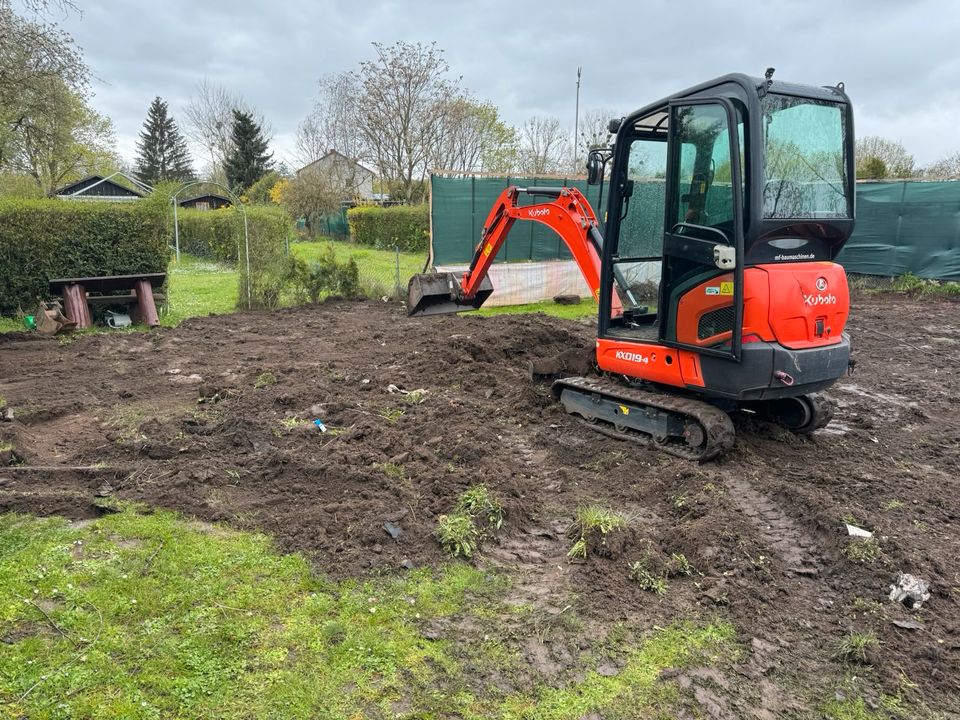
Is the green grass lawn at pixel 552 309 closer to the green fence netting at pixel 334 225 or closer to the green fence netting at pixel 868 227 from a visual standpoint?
the green fence netting at pixel 868 227

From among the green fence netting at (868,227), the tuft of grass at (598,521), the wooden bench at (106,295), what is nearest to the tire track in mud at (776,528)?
the tuft of grass at (598,521)

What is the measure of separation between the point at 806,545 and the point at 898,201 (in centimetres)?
1513

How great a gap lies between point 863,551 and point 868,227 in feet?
50.2

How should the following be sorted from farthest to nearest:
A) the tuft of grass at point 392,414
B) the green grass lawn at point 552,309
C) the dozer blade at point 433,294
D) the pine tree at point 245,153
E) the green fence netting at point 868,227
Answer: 1. the pine tree at point 245,153
2. the green fence netting at point 868,227
3. the green grass lawn at point 552,309
4. the dozer blade at point 433,294
5. the tuft of grass at point 392,414

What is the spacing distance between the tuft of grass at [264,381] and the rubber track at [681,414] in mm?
3488

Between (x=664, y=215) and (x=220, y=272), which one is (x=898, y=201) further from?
(x=220, y=272)

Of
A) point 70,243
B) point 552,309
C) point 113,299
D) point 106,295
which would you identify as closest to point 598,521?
point 552,309

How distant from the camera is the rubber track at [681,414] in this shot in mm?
5305

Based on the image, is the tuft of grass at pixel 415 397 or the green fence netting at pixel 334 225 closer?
the tuft of grass at pixel 415 397

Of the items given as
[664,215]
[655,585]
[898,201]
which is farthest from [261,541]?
[898,201]

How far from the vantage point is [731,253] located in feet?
15.9

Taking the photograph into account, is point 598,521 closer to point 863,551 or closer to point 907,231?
point 863,551

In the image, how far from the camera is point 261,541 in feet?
13.8

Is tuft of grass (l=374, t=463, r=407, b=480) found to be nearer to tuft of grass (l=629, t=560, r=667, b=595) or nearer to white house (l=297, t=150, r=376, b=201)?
tuft of grass (l=629, t=560, r=667, b=595)
